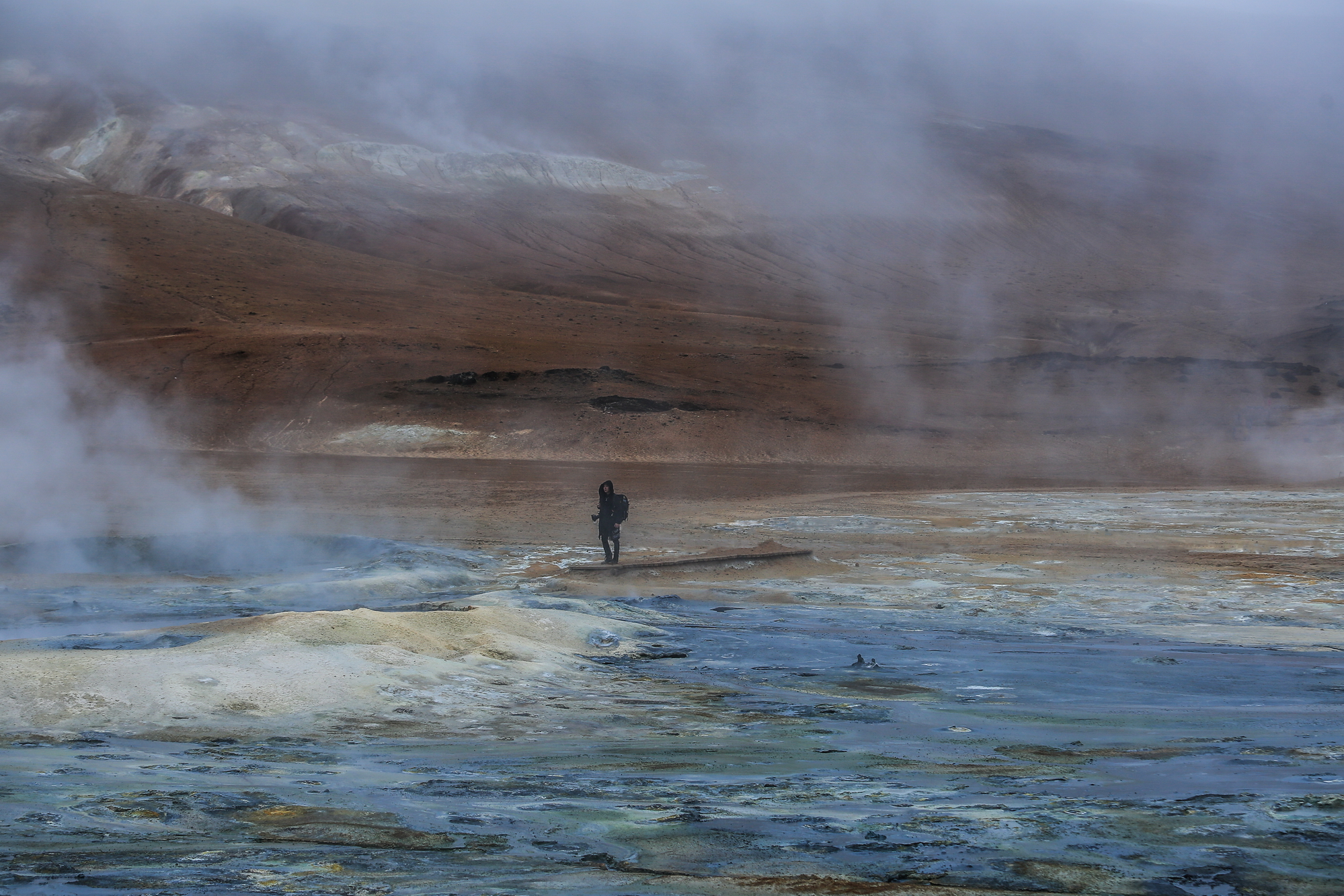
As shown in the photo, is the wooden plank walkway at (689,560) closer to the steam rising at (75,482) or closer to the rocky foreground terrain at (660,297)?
the steam rising at (75,482)

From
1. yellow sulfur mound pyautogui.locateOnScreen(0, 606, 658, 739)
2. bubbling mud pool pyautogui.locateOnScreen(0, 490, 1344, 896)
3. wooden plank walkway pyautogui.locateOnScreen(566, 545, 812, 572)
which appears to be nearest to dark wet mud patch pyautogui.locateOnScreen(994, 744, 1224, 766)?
bubbling mud pool pyautogui.locateOnScreen(0, 490, 1344, 896)

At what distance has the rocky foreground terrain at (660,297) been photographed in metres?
35.1

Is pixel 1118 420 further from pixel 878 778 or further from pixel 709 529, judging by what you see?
pixel 878 778

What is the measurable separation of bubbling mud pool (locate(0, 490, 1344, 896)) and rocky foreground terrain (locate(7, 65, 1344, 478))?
22.6m

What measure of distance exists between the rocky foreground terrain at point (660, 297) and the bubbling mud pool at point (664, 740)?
74.2ft

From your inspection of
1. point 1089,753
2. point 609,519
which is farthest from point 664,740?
point 609,519

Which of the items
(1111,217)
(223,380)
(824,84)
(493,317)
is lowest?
(223,380)

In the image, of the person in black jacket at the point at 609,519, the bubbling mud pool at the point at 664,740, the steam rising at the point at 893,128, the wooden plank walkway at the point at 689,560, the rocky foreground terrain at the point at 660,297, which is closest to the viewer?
the bubbling mud pool at the point at 664,740

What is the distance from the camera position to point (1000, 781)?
526 centimetres

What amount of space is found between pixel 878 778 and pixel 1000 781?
52 centimetres

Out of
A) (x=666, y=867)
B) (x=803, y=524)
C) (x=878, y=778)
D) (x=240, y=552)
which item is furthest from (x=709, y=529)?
(x=666, y=867)

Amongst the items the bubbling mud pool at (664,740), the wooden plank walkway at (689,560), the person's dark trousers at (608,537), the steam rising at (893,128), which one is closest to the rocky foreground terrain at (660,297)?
the steam rising at (893,128)

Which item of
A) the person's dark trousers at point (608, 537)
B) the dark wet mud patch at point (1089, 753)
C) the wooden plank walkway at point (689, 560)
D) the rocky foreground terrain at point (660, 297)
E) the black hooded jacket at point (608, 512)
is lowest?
the dark wet mud patch at point (1089, 753)

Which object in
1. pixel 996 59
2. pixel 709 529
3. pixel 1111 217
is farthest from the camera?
pixel 996 59
